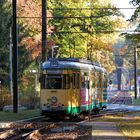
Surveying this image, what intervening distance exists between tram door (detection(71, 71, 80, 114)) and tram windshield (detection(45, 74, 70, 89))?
522 mm

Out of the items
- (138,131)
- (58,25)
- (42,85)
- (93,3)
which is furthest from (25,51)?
→ (138,131)

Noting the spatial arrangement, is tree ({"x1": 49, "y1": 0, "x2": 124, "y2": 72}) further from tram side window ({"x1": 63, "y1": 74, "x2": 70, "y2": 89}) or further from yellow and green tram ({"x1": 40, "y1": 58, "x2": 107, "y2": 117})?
tram side window ({"x1": 63, "y1": 74, "x2": 70, "y2": 89})

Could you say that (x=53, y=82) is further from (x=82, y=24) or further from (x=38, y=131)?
(x=82, y=24)

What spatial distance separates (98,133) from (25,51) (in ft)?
120

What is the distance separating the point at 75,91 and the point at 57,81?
138 centimetres

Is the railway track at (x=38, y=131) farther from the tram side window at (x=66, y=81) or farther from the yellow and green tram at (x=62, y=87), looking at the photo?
the tram side window at (x=66, y=81)

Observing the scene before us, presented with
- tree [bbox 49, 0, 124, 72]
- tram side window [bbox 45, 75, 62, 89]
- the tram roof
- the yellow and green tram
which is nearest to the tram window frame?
the yellow and green tram

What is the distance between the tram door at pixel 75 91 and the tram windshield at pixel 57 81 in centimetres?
52

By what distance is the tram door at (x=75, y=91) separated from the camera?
1271 inches

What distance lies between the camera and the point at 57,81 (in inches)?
1256

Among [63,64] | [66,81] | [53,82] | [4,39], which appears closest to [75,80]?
[66,81]

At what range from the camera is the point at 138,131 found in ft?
75.7

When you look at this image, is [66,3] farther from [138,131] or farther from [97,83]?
[138,131]

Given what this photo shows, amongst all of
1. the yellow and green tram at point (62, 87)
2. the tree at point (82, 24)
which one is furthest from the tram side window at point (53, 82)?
the tree at point (82, 24)
